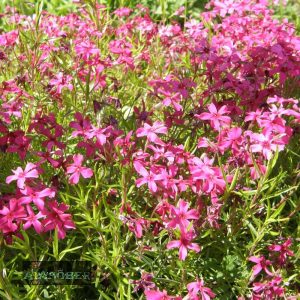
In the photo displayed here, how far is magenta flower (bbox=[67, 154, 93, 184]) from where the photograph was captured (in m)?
1.90

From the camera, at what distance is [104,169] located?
2059 mm

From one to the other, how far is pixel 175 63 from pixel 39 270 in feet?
5.72

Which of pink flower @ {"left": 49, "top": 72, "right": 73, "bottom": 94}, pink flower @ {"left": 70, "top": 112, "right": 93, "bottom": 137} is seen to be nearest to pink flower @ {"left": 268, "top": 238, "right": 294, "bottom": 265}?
pink flower @ {"left": 70, "top": 112, "right": 93, "bottom": 137}

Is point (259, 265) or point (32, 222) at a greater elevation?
point (32, 222)

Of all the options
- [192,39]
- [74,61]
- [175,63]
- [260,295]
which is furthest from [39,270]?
[192,39]

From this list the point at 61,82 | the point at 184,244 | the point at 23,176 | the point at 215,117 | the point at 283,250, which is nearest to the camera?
the point at 184,244

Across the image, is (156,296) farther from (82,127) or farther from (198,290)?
A: (82,127)

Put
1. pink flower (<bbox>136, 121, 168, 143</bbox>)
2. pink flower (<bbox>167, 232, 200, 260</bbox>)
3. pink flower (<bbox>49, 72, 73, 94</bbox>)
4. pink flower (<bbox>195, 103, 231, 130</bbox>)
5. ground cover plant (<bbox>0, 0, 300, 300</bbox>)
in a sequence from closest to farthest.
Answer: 1. pink flower (<bbox>167, 232, 200, 260</bbox>)
2. ground cover plant (<bbox>0, 0, 300, 300</bbox>)
3. pink flower (<bbox>136, 121, 168, 143</bbox>)
4. pink flower (<bbox>195, 103, 231, 130</bbox>)
5. pink flower (<bbox>49, 72, 73, 94</bbox>)

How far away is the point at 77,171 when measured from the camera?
193 cm

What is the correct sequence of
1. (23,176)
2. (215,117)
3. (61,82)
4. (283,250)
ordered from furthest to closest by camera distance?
(61,82), (215,117), (283,250), (23,176)

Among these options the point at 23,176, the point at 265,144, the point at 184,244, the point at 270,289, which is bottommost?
the point at 270,289

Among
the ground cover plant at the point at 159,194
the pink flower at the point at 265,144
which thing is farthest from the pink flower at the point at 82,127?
the pink flower at the point at 265,144

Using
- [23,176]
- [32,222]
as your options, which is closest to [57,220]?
[32,222]

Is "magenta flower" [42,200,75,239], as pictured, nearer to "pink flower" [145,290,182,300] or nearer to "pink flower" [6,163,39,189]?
"pink flower" [6,163,39,189]
